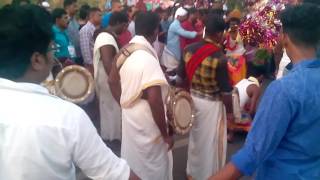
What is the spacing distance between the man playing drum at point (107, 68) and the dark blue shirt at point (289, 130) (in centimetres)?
370

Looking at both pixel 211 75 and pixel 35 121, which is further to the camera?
pixel 211 75

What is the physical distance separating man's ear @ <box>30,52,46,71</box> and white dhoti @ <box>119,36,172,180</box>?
1.89 metres

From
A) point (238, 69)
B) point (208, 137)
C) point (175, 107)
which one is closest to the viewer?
point (175, 107)

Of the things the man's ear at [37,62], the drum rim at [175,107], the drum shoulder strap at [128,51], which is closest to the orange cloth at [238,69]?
the drum rim at [175,107]

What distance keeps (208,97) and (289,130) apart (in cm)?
242

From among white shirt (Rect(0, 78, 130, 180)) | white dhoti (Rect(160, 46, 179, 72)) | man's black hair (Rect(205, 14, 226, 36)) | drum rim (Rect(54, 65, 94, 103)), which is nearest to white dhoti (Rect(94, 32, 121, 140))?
drum rim (Rect(54, 65, 94, 103))

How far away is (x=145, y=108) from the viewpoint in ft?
13.1

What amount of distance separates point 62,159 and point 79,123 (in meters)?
0.14

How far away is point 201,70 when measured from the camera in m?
4.51

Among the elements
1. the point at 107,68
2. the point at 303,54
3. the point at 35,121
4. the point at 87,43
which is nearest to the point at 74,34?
the point at 87,43

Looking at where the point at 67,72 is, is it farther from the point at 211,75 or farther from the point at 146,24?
the point at 211,75

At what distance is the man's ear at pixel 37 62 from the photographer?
195 cm

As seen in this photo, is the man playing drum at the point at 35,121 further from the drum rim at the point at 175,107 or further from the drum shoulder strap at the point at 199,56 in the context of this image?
the drum shoulder strap at the point at 199,56

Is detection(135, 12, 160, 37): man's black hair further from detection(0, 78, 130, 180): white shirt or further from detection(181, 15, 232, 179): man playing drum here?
detection(0, 78, 130, 180): white shirt
